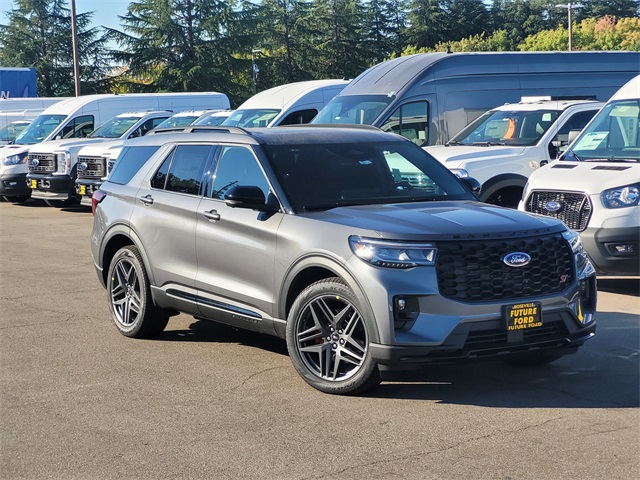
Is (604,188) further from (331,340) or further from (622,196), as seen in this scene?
(331,340)

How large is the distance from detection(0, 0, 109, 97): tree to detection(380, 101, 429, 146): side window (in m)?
56.9

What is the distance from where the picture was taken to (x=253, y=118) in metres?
20.5

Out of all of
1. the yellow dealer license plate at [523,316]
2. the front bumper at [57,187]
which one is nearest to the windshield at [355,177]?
the yellow dealer license plate at [523,316]

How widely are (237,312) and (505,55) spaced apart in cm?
1167

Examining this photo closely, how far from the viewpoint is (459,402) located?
6.22 m

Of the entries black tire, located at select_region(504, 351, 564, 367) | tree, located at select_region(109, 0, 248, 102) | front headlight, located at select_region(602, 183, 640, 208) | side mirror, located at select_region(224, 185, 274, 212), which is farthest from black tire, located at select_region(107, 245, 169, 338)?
tree, located at select_region(109, 0, 248, 102)

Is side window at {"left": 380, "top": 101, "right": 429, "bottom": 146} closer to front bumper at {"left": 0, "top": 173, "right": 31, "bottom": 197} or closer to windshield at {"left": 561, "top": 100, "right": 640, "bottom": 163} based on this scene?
windshield at {"left": 561, "top": 100, "right": 640, "bottom": 163}

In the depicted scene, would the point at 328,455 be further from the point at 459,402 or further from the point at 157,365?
the point at 157,365

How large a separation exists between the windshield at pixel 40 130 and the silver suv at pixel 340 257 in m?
16.6

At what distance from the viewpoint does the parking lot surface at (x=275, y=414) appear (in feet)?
16.7

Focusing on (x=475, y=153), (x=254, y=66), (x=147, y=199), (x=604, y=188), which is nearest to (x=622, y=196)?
(x=604, y=188)

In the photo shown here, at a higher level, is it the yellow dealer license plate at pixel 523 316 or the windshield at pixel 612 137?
the windshield at pixel 612 137

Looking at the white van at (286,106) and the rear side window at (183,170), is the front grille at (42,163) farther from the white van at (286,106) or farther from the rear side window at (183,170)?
the rear side window at (183,170)

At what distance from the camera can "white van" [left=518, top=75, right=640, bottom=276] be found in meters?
9.71
